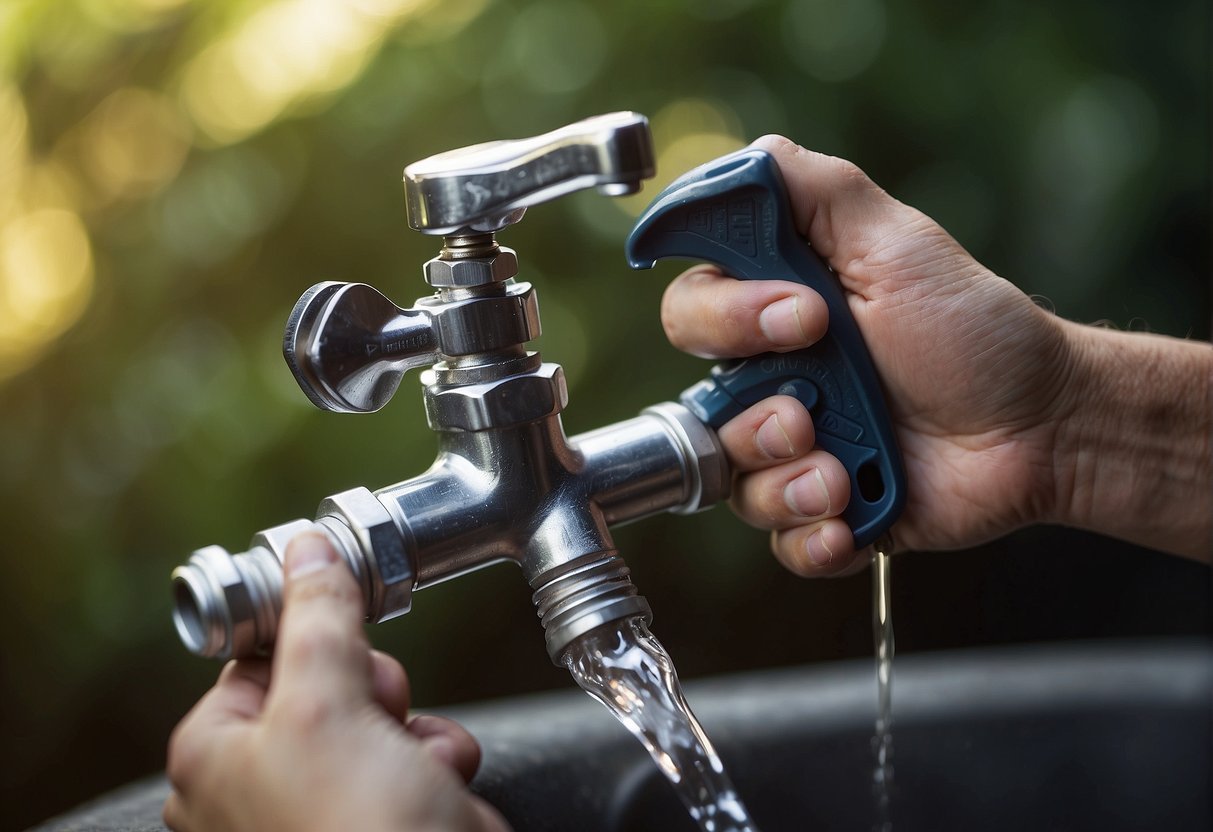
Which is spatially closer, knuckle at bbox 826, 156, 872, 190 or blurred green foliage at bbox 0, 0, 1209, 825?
knuckle at bbox 826, 156, 872, 190

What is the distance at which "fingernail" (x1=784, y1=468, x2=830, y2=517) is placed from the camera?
586mm

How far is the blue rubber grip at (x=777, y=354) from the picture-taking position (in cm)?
55

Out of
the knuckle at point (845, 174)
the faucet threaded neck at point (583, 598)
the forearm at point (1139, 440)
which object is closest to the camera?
the faucet threaded neck at point (583, 598)

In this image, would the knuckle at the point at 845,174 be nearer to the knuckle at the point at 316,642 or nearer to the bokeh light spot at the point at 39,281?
the knuckle at the point at 316,642

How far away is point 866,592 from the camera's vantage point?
52.0 inches

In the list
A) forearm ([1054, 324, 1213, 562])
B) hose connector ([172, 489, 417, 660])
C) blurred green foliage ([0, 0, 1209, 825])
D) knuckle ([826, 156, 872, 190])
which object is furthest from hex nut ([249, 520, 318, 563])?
blurred green foliage ([0, 0, 1209, 825])

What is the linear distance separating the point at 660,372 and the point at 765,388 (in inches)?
22.7

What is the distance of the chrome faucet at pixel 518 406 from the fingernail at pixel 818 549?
23 mm

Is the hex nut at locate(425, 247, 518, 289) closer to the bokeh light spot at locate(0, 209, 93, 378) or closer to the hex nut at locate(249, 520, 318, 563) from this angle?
the hex nut at locate(249, 520, 318, 563)

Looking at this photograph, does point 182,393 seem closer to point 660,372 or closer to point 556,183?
point 660,372

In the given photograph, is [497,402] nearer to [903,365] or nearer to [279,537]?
[279,537]

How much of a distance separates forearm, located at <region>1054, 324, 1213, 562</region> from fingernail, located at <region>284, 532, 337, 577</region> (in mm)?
452

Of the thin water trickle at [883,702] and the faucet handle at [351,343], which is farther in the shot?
the thin water trickle at [883,702]

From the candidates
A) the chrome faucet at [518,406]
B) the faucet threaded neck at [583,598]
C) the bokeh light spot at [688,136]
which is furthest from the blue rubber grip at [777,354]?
the bokeh light spot at [688,136]
